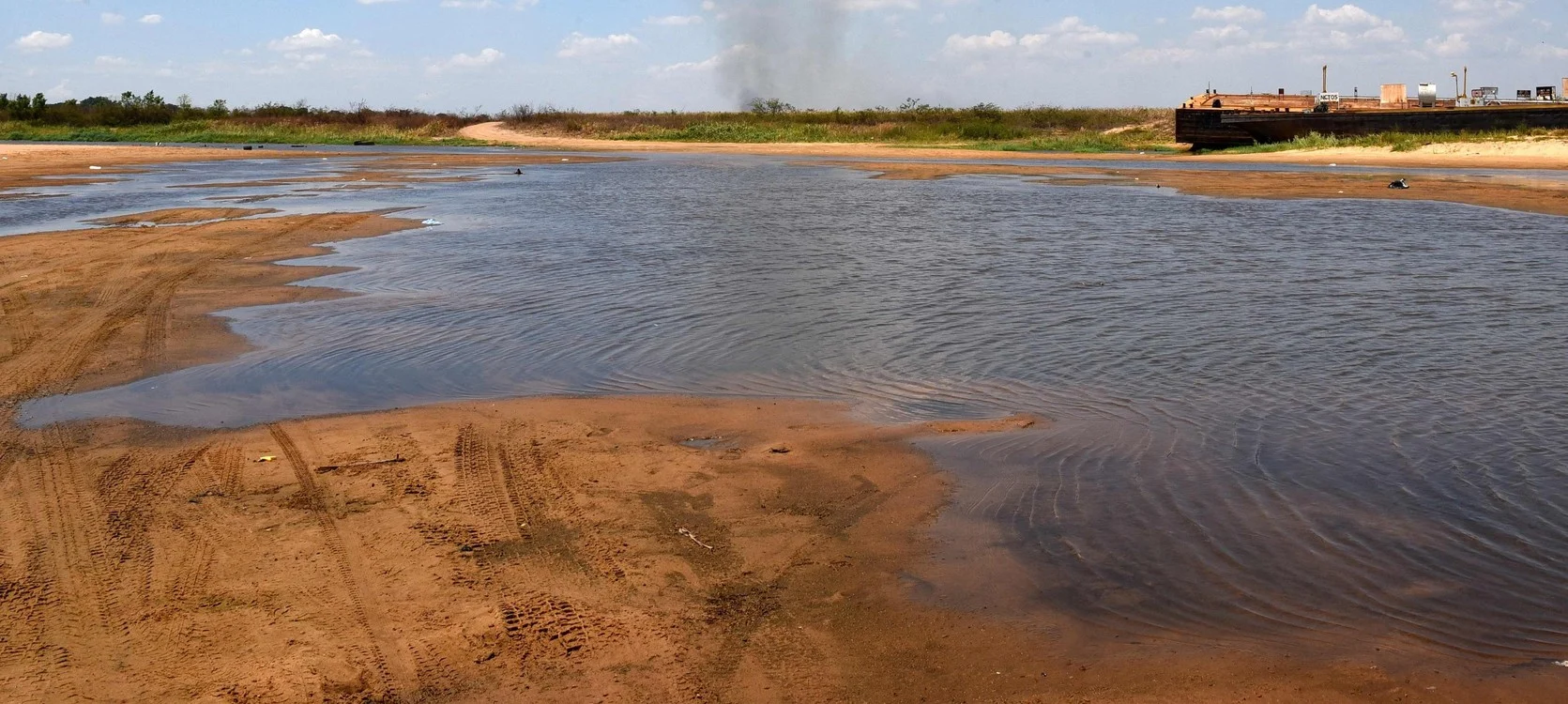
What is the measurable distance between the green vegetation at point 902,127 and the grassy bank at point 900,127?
0.05 m

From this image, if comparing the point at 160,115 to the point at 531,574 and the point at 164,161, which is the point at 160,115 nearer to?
the point at 164,161

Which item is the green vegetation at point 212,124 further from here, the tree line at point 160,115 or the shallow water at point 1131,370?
the shallow water at point 1131,370

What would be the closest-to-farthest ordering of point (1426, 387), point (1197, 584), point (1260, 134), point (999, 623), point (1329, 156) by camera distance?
point (999, 623) < point (1197, 584) < point (1426, 387) < point (1329, 156) < point (1260, 134)

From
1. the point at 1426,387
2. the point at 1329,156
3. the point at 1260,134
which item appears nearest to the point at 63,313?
the point at 1426,387

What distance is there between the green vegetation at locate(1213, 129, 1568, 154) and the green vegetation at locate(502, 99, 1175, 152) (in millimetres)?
8088

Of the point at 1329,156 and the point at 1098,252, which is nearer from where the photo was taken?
the point at 1098,252


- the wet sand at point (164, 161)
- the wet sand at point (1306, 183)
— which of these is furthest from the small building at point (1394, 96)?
the wet sand at point (164, 161)

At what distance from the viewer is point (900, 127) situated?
2495 inches

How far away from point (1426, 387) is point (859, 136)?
55.6m

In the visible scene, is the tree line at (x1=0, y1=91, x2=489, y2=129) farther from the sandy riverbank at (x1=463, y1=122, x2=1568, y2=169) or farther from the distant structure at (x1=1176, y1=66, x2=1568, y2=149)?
the distant structure at (x1=1176, y1=66, x2=1568, y2=149)

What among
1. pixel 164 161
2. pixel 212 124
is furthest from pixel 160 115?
pixel 164 161

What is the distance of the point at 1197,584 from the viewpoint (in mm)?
4719

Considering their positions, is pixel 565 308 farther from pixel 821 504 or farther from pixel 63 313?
pixel 821 504

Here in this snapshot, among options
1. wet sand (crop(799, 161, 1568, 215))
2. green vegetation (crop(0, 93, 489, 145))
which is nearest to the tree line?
green vegetation (crop(0, 93, 489, 145))
